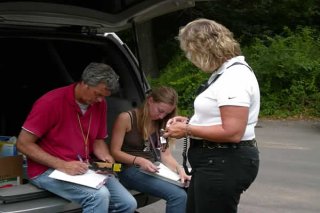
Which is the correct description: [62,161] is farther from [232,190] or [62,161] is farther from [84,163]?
[232,190]

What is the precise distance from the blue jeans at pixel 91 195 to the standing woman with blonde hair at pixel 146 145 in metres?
0.28

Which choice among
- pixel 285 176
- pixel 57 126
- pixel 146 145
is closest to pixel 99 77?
pixel 57 126

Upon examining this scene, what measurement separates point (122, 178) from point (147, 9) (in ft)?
3.96

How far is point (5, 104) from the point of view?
16.2 feet

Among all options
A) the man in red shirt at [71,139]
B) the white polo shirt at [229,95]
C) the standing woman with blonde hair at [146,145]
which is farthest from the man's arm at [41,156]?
the white polo shirt at [229,95]

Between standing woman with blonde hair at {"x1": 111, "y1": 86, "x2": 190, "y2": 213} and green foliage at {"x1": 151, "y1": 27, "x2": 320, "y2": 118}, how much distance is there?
8.83 meters

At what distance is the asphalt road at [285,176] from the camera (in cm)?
549

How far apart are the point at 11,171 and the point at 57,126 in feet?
1.33

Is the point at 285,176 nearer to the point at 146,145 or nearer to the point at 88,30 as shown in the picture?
the point at 146,145

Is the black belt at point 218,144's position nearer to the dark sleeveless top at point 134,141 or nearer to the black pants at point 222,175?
the black pants at point 222,175

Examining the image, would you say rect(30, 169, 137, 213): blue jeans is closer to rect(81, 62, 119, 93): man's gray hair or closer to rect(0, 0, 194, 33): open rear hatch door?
rect(81, 62, 119, 93): man's gray hair

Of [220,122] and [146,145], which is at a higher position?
[220,122]

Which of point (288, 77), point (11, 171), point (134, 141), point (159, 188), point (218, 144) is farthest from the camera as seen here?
point (288, 77)

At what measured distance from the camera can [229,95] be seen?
2.85 meters
